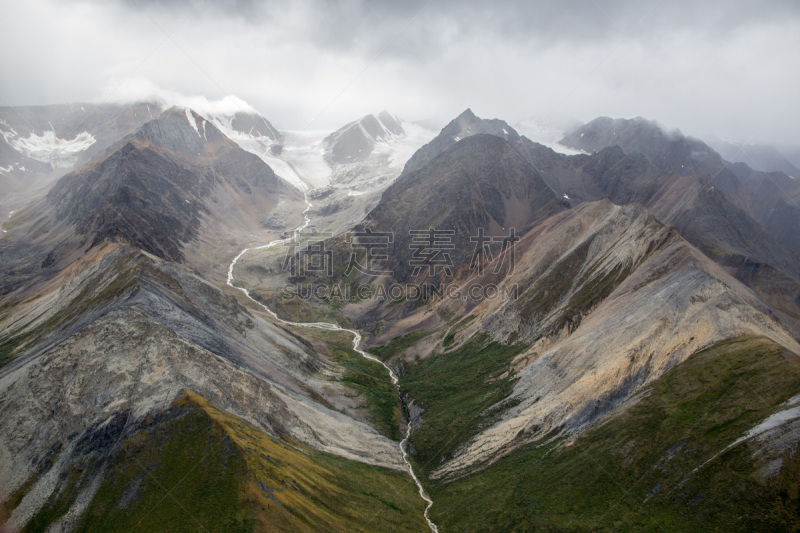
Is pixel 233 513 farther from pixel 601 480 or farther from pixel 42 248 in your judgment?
pixel 42 248

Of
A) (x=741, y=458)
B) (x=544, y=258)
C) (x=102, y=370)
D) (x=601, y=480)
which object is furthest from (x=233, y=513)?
(x=544, y=258)

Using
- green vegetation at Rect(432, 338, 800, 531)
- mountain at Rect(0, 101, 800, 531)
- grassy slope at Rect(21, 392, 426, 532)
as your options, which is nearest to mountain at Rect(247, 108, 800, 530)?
green vegetation at Rect(432, 338, 800, 531)

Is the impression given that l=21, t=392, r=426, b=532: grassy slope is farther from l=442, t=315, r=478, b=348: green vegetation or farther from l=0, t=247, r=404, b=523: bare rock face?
l=442, t=315, r=478, b=348: green vegetation

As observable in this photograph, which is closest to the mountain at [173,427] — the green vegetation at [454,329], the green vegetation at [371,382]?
the green vegetation at [371,382]

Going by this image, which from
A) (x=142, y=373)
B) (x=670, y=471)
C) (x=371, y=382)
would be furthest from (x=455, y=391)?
(x=142, y=373)

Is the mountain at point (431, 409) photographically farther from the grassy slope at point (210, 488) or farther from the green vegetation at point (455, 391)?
the green vegetation at point (455, 391)
